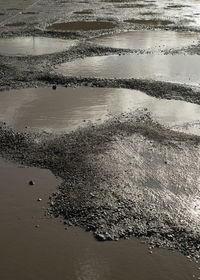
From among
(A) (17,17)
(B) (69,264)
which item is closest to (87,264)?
(B) (69,264)

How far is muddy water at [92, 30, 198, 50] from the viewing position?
16.5 meters

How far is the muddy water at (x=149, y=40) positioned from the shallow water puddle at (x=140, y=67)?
1598 mm

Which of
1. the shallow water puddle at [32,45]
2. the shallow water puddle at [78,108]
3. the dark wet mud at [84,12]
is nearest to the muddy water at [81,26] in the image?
the shallow water puddle at [32,45]

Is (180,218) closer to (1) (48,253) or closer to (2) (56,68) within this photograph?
(1) (48,253)

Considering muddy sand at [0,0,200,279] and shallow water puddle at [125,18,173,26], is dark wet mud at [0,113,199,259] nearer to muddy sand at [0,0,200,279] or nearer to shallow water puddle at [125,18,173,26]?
muddy sand at [0,0,200,279]

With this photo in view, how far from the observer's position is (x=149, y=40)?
17.6 meters

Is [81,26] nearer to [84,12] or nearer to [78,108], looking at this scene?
[84,12]

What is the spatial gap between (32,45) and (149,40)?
17.1 ft

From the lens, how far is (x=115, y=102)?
→ 10.5 metres

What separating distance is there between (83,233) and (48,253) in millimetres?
591

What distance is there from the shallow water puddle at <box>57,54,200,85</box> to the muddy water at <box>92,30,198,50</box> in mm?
1598

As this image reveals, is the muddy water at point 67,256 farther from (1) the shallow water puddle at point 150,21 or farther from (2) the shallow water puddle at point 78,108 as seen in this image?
(1) the shallow water puddle at point 150,21

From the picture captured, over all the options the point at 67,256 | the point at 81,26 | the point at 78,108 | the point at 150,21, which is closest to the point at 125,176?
the point at 67,256

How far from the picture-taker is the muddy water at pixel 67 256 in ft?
16.6
